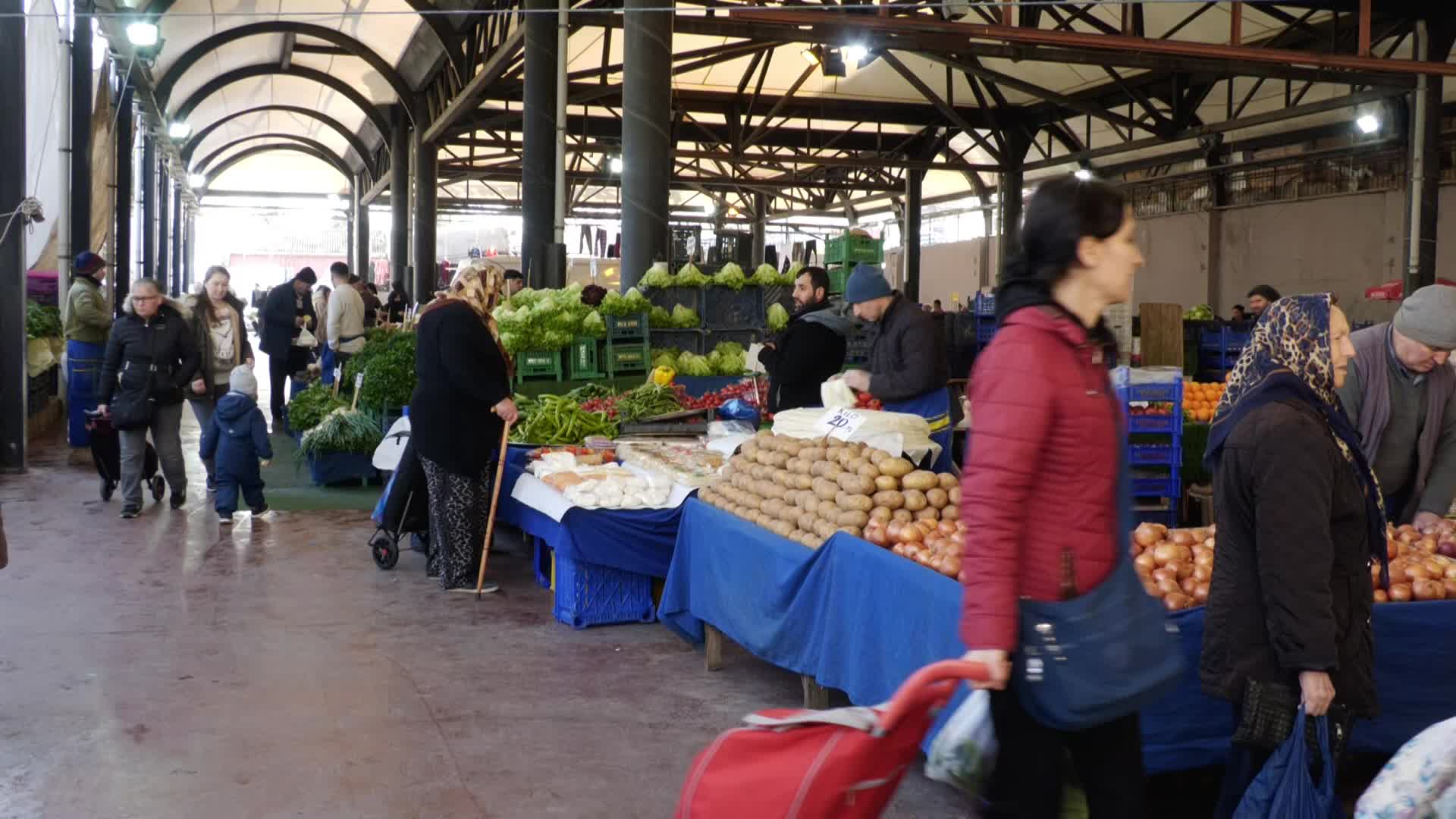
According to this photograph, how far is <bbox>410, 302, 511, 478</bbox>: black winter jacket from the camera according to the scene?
6301mm

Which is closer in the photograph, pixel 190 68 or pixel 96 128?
pixel 96 128

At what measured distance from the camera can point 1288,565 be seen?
2766 millimetres

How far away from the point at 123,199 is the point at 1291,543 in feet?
59.0

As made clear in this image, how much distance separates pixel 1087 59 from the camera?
46.4 ft

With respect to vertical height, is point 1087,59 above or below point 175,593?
above

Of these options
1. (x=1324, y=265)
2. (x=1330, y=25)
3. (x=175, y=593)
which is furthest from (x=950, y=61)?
(x=175, y=593)

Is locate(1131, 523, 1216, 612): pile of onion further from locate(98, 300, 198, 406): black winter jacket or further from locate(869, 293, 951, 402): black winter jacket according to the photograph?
locate(98, 300, 198, 406): black winter jacket

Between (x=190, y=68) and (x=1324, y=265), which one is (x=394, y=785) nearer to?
(x=1324, y=265)

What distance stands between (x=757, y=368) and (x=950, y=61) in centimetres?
754

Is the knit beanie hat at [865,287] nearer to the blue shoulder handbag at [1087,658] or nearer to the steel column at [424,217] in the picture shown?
the blue shoulder handbag at [1087,658]

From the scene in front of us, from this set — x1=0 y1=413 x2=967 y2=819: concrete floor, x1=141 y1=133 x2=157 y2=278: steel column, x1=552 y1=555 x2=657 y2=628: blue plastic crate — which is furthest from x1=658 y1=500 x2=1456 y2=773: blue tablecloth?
x1=141 y1=133 x2=157 y2=278: steel column

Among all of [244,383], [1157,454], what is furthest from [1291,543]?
[244,383]

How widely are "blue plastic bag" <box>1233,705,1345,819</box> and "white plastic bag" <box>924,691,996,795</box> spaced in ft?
3.15

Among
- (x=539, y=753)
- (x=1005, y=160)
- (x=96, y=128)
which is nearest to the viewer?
(x=539, y=753)
